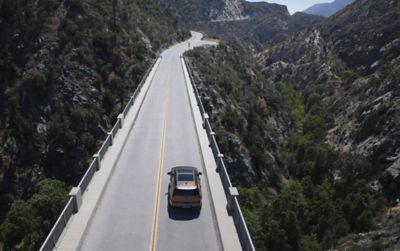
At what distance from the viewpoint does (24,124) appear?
45.1 m

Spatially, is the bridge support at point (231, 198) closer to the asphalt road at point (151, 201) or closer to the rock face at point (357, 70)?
the asphalt road at point (151, 201)

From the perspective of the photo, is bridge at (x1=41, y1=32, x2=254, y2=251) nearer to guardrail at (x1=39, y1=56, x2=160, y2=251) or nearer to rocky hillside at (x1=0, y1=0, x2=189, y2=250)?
guardrail at (x1=39, y1=56, x2=160, y2=251)

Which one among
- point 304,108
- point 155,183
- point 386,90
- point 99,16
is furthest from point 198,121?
point 304,108

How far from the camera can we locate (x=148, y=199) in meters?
24.0

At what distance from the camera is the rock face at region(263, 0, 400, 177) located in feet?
199

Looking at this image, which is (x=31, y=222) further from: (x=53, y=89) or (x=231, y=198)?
(x=53, y=89)

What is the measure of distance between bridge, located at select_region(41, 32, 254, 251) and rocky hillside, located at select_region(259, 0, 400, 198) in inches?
949

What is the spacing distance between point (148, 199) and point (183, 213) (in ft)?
8.26

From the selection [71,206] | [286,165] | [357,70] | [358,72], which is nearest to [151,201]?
[71,206]

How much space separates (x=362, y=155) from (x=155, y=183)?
39536 millimetres

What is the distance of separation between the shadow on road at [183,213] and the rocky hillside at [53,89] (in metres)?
12.2

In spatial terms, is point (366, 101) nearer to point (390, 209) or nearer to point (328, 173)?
point (328, 173)

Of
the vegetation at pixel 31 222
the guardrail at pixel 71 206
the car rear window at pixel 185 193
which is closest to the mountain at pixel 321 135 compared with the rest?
the car rear window at pixel 185 193

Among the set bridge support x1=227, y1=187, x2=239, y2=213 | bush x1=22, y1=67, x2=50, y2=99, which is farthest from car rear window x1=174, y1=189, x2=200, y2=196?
bush x1=22, y1=67, x2=50, y2=99
